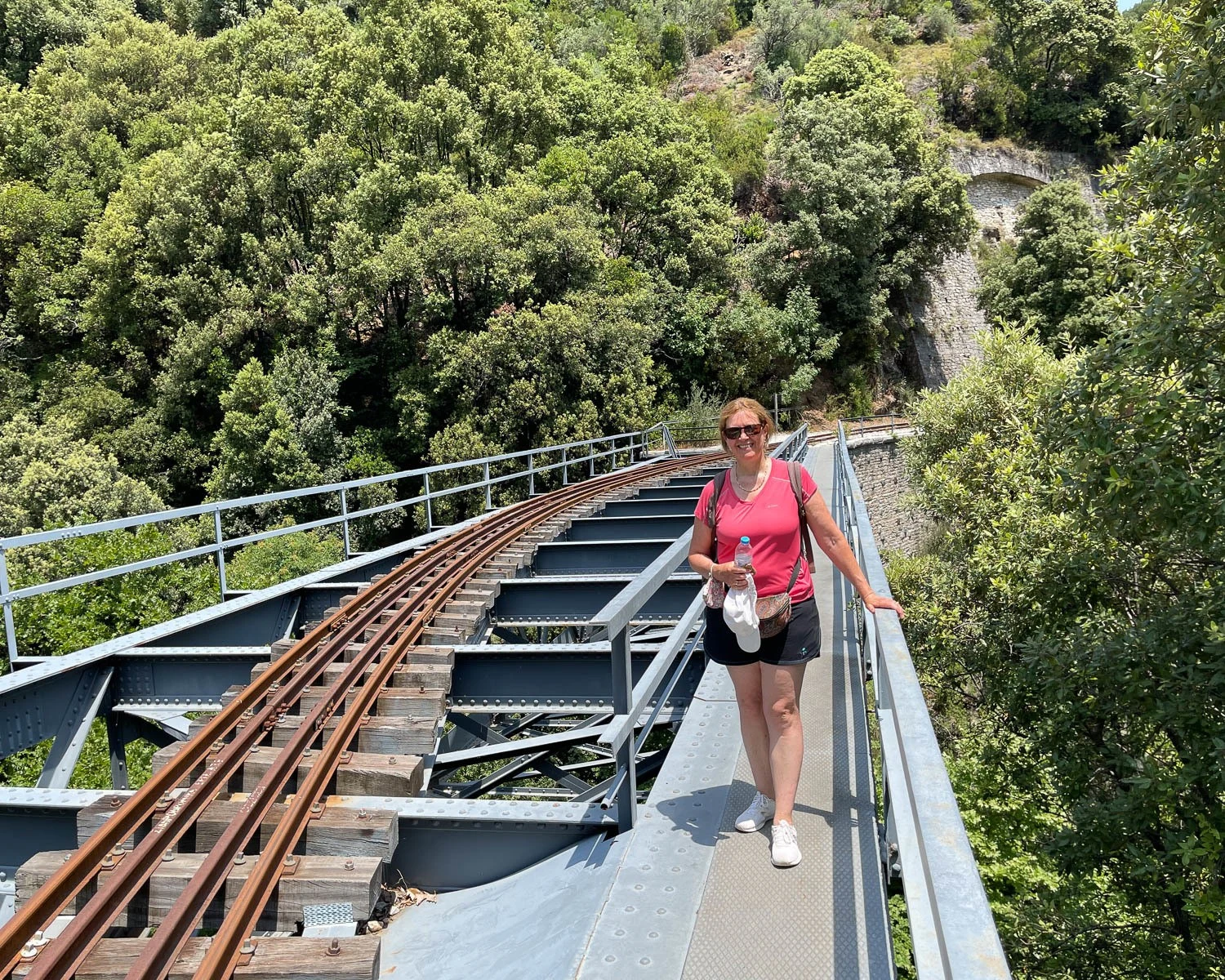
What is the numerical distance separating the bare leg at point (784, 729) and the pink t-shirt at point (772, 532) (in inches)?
Result: 11.5

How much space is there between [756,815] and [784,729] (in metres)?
0.46

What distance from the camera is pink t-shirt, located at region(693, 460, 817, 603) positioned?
326 centimetres

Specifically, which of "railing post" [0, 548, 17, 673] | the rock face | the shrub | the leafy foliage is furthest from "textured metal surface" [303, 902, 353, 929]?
the shrub

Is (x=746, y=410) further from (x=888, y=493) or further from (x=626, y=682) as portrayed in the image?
(x=888, y=493)

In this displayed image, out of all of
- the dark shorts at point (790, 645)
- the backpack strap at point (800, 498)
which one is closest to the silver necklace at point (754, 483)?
the backpack strap at point (800, 498)

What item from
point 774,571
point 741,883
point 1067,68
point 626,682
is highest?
point 1067,68

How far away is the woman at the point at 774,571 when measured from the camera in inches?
128

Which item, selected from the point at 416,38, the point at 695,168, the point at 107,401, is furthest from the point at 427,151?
the point at 107,401

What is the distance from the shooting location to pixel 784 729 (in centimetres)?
330

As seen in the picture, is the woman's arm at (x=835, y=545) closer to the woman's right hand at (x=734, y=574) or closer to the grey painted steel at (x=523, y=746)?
the woman's right hand at (x=734, y=574)

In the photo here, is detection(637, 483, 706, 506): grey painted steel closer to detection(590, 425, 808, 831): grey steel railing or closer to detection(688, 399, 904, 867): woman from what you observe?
detection(590, 425, 808, 831): grey steel railing

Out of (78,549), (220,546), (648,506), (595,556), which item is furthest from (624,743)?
(78,549)

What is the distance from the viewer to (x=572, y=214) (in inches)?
1157

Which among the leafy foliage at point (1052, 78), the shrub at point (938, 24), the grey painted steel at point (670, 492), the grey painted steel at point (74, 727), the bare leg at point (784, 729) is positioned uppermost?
the shrub at point (938, 24)
